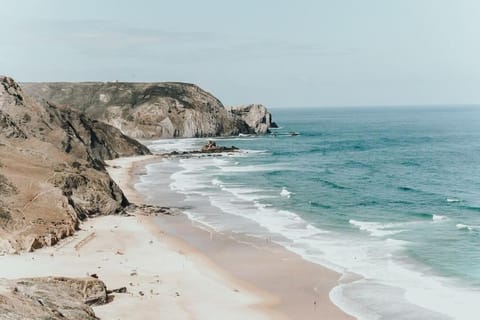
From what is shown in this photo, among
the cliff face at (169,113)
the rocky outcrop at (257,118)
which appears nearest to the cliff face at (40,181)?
the cliff face at (169,113)

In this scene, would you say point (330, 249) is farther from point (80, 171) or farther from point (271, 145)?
point (271, 145)

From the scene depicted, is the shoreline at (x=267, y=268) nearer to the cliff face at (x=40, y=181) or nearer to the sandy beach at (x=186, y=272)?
the sandy beach at (x=186, y=272)

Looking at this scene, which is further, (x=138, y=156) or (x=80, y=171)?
(x=138, y=156)

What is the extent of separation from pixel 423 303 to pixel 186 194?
40.2 metres

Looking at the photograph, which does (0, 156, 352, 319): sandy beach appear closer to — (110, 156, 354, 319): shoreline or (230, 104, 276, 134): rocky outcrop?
(110, 156, 354, 319): shoreline

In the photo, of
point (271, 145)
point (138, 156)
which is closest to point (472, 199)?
point (138, 156)

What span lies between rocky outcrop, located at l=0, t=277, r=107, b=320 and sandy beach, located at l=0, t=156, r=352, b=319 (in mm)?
1014

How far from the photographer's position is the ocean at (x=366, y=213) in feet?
108

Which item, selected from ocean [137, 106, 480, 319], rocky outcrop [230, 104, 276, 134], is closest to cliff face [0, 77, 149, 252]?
ocean [137, 106, 480, 319]

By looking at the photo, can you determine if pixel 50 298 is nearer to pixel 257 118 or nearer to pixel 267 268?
pixel 267 268

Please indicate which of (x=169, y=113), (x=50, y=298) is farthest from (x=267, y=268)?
(x=169, y=113)

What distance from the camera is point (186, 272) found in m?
36.7

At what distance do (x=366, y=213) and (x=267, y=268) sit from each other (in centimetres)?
1969

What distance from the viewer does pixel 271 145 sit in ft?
461
